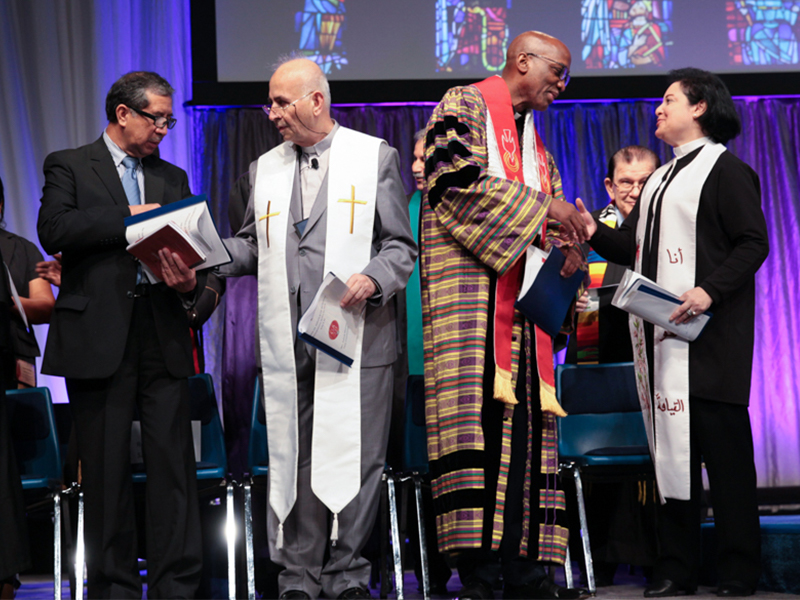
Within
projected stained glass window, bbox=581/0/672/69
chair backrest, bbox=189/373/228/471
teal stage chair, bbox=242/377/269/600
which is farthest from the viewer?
projected stained glass window, bbox=581/0/672/69

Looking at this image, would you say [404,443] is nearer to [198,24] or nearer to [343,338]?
[343,338]

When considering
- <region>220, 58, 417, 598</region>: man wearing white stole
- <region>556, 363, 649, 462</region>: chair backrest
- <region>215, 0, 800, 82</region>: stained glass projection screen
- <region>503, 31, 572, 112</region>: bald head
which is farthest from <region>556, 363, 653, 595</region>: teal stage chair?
<region>215, 0, 800, 82</region>: stained glass projection screen

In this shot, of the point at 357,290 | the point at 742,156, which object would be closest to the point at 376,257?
the point at 357,290

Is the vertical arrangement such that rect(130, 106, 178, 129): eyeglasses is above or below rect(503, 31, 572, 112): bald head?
below

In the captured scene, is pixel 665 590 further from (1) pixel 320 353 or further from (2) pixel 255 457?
(2) pixel 255 457

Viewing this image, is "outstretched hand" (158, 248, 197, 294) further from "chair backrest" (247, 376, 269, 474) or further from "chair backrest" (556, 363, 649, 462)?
"chair backrest" (556, 363, 649, 462)

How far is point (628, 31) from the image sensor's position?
6.08 m

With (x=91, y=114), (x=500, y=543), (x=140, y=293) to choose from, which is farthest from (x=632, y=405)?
(x=91, y=114)

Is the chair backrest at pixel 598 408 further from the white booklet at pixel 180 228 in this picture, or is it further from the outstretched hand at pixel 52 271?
the outstretched hand at pixel 52 271

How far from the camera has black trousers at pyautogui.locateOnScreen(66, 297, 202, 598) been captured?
2.80 metres

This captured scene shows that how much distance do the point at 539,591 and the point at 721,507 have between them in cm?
73

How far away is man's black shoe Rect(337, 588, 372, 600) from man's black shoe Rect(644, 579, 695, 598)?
1.04 metres

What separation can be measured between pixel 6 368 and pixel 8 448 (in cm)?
61

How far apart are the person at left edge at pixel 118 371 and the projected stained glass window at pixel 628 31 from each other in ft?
13.4
